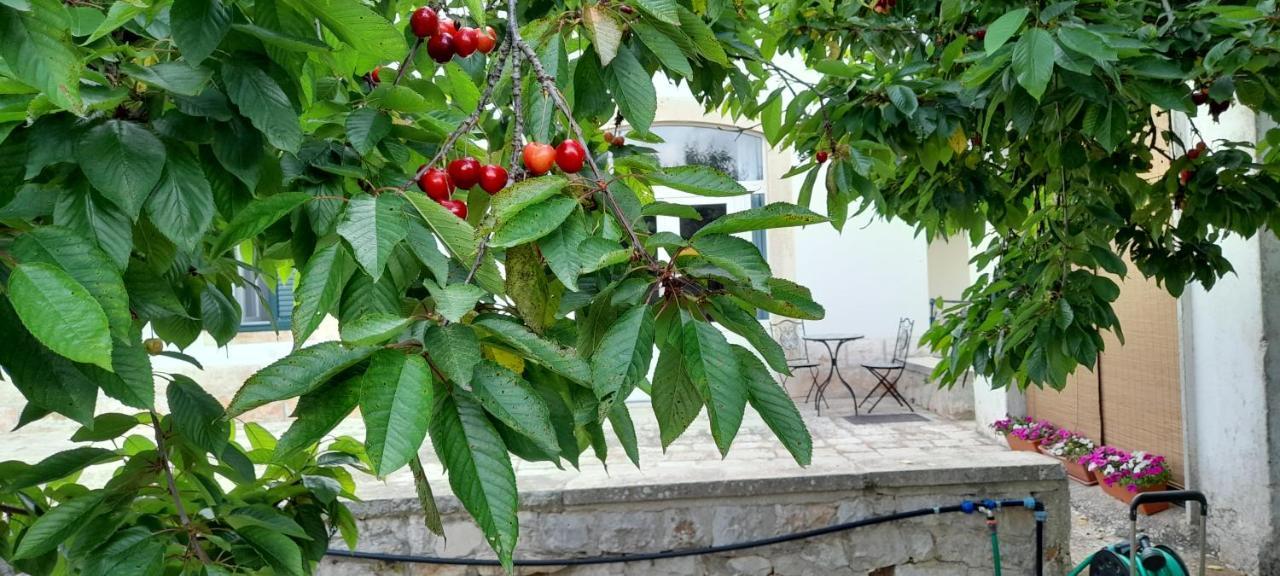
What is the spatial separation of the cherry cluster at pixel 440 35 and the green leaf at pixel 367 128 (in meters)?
0.22

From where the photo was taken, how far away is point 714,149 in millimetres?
7141

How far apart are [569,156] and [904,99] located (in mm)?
1296

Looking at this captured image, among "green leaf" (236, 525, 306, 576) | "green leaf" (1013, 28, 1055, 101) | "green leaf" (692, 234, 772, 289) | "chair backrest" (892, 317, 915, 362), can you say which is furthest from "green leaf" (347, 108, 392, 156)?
"chair backrest" (892, 317, 915, 362)

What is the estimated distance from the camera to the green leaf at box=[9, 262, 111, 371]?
57 centimetres

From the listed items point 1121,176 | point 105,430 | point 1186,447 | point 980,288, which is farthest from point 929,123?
point 1186,447

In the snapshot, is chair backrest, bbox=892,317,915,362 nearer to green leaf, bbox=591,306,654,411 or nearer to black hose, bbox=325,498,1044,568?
black hose, bbox=325,498,1044,568

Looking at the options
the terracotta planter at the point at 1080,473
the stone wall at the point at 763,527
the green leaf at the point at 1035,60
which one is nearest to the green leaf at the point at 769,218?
the green leaf at the point at 1035,60

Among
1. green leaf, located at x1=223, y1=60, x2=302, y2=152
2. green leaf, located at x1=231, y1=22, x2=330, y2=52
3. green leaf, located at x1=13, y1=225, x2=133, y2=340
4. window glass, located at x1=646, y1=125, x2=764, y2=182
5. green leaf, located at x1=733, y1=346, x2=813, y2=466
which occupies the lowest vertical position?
green leaf, located at x1=733, y1=346, x2=813, y2=466

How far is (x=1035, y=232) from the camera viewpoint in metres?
3.05

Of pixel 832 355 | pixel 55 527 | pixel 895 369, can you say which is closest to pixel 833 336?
pixel 832 355

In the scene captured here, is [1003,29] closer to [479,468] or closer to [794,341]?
[479,468]

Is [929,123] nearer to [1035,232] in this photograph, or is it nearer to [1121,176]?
[1121,176]

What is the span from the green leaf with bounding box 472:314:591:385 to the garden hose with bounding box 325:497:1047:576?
2.25 m

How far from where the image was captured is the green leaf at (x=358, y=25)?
2.53 feet
